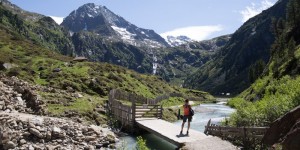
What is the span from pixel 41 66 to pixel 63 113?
116ft

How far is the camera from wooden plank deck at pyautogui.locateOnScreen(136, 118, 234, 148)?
26812mm

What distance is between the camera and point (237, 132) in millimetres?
25234

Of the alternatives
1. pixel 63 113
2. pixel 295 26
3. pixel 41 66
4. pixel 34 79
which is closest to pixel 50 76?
pixel 34 79

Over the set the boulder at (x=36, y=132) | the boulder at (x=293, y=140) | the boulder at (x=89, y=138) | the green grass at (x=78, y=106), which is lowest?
the boulder at (x=89, y=138)

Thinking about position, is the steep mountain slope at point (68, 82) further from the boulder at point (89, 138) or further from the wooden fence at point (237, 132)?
the wooden fence at point (237, 132)

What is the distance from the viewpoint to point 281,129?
703 inches

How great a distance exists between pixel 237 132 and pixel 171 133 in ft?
23.0

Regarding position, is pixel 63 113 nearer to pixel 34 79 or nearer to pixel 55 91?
pixel 55 91

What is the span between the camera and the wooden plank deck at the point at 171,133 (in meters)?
26.8

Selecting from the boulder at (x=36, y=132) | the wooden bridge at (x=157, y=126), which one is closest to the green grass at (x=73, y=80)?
the wooden bridge at (x=157, y=126)

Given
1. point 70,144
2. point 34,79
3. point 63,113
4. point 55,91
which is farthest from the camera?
point 34,79

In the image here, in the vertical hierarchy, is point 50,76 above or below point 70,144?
above

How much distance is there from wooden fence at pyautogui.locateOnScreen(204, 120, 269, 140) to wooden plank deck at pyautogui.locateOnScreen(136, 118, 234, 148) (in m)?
0.84

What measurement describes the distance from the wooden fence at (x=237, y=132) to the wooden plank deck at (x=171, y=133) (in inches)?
33.2
